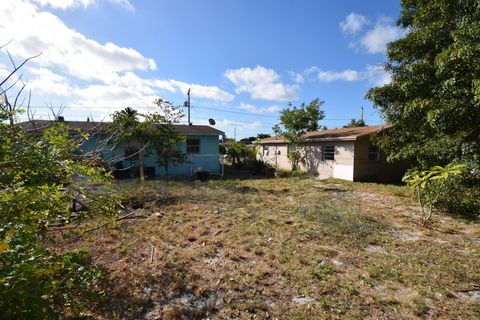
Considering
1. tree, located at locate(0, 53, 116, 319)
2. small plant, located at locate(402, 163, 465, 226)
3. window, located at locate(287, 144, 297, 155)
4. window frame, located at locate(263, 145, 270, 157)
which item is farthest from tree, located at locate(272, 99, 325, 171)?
tree, located at locate(0, 53, 116, 319)

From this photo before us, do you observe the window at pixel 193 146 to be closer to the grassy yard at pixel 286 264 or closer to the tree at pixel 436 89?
the grassy yard at pixel 286 264

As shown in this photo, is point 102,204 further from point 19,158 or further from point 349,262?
point 349,262

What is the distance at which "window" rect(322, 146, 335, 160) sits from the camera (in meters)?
14.7

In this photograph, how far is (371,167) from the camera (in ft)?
44.7

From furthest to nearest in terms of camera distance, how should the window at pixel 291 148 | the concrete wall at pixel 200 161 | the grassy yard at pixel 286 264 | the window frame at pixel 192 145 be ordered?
the window at pixel 291 148, the window frame at pixel 192 145, the concrete wall at pixel 200 161, the grassy yard at pixel 286 264

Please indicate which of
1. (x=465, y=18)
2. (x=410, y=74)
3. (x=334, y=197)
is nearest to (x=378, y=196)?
(x=334, y=197)

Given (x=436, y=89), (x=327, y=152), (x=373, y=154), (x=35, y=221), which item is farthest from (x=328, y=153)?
(x=35, y=221)

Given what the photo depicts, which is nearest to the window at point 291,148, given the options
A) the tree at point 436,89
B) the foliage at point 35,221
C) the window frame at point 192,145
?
the window frame at point 192,145

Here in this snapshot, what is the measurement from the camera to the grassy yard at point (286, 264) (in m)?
3.22

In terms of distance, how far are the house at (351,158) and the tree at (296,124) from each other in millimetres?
689

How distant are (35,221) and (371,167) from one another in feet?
47.5

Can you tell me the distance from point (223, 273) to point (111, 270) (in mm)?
1827

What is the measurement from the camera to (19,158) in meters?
2.12

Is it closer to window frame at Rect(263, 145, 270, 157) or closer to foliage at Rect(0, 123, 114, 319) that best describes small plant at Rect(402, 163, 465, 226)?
foliage at Rect(0, 123, 114, 319)
